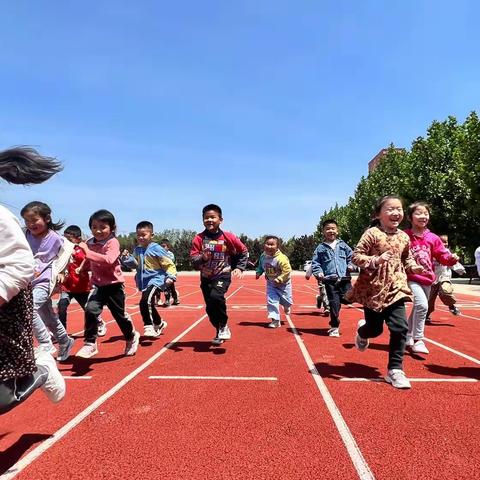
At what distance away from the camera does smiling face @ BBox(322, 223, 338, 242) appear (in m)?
7.98

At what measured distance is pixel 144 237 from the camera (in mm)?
6934

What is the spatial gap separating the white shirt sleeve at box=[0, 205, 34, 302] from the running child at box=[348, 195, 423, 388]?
10.6ft

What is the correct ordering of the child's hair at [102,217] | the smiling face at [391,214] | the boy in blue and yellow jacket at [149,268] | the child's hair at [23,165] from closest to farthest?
1. the child's hair at [23,165]
2. the smiling face at [391,214]
3. the child's hair at [102,217]
4. the boy in blue and yellow jacket at [149,268]

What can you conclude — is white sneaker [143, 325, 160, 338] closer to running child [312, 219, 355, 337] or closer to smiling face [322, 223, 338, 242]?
running child [312, 219, 355, 337]

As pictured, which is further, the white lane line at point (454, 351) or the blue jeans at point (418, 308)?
the blue jeans at point (418, 308)

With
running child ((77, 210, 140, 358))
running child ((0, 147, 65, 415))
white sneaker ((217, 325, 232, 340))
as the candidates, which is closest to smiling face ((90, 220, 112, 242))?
running child ((77, 210, 140, 358))

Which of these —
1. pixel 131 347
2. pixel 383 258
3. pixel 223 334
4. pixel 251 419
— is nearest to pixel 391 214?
pixel 383 258

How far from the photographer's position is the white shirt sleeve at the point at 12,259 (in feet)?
7.53

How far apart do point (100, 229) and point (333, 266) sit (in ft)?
14.2

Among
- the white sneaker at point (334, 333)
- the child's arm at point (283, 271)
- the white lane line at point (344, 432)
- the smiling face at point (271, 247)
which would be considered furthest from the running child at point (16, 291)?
the smiling face at point (271, 247)

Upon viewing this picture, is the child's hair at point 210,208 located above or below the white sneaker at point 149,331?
above

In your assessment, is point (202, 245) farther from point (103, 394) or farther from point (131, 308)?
point (131, 308)

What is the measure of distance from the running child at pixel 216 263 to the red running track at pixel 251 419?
0.47 m

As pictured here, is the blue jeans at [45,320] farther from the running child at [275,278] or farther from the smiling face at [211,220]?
the running child at [275,278]
